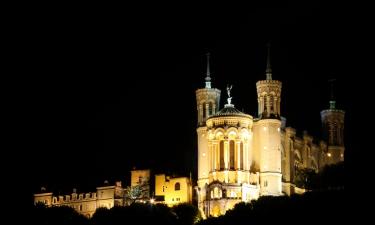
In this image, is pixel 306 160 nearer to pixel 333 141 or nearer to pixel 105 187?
pixel 333 141

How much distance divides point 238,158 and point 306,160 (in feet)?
45.8

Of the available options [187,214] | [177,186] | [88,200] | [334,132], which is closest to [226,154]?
[187,214]

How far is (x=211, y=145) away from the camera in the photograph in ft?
365

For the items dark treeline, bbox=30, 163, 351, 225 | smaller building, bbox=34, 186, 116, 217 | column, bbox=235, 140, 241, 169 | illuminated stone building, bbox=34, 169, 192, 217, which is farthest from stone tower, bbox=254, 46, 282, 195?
smaller building, bbox=34, 186, 116, 217

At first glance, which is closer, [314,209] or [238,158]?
[314,209]

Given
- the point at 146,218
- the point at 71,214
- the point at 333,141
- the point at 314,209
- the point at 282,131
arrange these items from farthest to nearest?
1. the point at 333,141
2. the point at 282,131
3. the point at 71,214
4. the point at 146,218
5. the point at 314,209

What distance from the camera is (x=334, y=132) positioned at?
4980 inches

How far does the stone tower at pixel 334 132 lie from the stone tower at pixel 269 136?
1432 cm

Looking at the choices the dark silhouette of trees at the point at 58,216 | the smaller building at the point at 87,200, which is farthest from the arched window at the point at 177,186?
the dark silhouette of trees at the point at 58,216

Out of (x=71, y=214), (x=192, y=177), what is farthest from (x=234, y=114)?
(x=71, y=214)

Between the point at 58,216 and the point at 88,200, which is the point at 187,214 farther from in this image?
the point at 88,200

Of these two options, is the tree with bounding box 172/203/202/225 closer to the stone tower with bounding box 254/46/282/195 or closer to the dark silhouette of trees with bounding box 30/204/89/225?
the stone tower with bounding box 254/46/282/195

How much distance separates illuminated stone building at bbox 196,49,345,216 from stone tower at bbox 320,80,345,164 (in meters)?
9.42

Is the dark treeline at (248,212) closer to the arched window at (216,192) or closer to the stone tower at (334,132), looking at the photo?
the arched window at (216,192)
